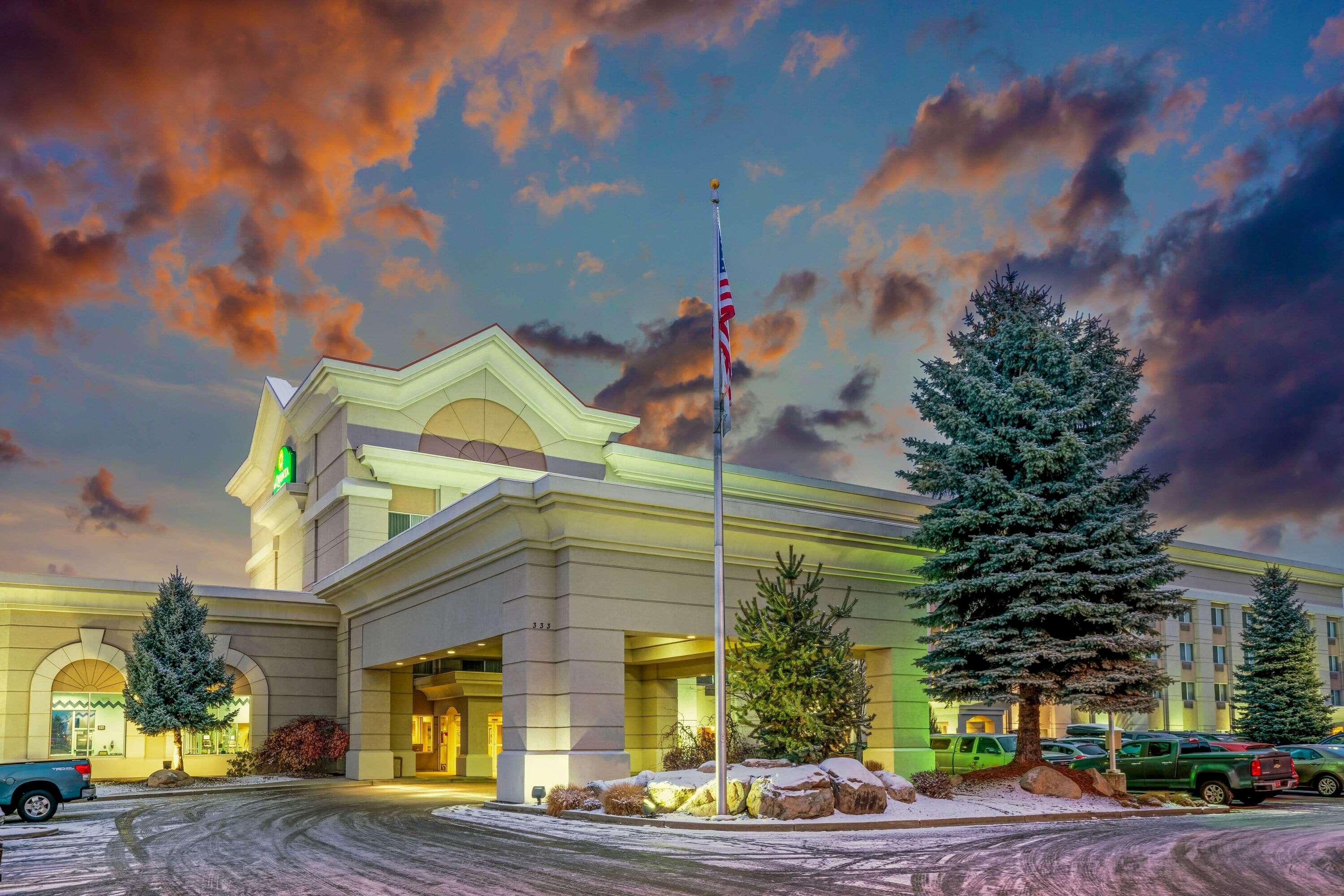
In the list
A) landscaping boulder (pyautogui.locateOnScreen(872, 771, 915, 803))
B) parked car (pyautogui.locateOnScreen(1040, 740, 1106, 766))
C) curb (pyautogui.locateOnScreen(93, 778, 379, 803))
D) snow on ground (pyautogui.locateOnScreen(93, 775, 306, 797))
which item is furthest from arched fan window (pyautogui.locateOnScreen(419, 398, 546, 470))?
landscaping boulder (pyautogui.locateOnScreen(872, 771, 915, 803))

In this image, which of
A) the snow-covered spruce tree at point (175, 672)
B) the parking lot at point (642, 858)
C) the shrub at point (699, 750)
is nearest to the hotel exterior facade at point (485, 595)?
the snow-covered spruce tree at point (175, 672)

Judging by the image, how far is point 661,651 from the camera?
1342 inches

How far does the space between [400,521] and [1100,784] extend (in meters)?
26.5

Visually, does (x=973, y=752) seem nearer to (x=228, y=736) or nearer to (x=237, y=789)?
(x=237, y=789)

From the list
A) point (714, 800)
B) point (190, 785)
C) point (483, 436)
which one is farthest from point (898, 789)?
point (483, 436)

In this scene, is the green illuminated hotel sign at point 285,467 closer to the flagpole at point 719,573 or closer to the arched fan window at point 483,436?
the arched fan window at point 483,436

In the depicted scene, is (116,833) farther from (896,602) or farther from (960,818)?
(896,602)

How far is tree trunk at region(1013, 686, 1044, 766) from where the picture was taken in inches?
1036

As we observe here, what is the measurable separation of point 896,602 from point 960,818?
37.5ft

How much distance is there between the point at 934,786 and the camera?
23.0 meters

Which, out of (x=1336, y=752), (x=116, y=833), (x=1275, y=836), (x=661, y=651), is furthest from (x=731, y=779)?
(x=1336, y=752)

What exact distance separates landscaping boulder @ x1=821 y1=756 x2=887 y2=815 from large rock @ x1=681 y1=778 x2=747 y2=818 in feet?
5.41

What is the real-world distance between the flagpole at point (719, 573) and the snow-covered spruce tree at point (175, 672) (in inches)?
795

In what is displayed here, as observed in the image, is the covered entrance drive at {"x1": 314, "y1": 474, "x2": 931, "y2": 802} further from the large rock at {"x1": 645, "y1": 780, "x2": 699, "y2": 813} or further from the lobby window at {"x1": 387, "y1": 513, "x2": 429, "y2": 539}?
the lobby window at {"x1": 387, "y1": 513, "x2": 429, "y2": 539}
